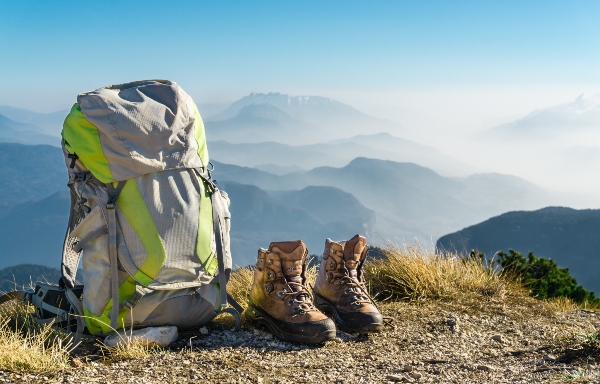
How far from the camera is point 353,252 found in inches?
190

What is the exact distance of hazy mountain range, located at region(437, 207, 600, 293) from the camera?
109 meters

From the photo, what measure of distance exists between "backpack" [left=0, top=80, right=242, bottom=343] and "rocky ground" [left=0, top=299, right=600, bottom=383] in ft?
1.11

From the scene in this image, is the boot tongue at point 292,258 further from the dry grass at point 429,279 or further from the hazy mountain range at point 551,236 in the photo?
the hazy mountain range at point 551,236

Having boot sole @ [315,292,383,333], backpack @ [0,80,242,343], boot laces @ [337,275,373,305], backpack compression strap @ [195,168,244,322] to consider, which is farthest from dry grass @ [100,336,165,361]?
boot laces @ [337,275,373,305]

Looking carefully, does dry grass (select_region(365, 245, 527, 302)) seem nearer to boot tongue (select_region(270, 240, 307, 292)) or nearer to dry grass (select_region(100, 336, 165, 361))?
boot tongue (select_region(270, 240, 307, 292))

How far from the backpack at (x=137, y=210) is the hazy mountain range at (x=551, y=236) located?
105335 mm

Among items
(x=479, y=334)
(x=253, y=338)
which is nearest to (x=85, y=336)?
(x=253, y=338)

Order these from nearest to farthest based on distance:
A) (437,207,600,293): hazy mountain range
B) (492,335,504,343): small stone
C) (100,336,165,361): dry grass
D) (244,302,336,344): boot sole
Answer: (100,336,165,361): dry grass → (244,302,336,344): boot sole → (492,335,504,343): small stone → (437,207,600,293): hazy mountain range

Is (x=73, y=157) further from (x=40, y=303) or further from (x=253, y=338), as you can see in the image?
(x=253, y=338)

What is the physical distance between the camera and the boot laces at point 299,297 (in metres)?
4.35

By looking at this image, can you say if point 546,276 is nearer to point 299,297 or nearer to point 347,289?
point 347,289

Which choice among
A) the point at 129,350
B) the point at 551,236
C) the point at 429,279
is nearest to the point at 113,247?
the point at 129,350

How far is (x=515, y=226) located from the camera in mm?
119125

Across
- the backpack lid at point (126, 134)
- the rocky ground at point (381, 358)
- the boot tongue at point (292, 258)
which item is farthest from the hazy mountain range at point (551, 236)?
the backpack lid at point (126, 134)
